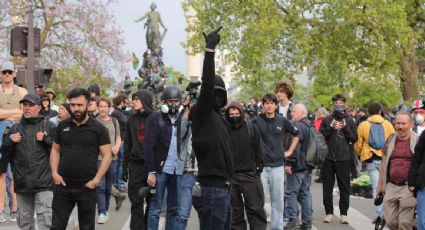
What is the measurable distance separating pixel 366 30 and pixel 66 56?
1232 centimetres

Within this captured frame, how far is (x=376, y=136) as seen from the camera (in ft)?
39.3

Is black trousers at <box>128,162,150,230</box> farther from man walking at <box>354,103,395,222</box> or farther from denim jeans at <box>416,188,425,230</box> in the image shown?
man walking at <box>354,103,395,222</box>

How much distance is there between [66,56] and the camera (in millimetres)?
32156

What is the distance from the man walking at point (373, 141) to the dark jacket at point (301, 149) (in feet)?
4.30

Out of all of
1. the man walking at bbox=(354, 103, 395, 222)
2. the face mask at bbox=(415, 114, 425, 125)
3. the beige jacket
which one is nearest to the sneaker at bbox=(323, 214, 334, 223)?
the man walking at bbox=(354, 103, 395, 222)

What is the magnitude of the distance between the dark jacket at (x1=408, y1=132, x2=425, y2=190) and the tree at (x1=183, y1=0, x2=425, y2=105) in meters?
22.3

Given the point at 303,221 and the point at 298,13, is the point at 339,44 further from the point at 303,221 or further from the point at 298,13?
the point at 303,221

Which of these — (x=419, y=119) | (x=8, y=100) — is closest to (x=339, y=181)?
(x=419, y=119)

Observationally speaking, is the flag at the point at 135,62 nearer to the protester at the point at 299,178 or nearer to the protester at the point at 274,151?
the protester at the point at 299,178

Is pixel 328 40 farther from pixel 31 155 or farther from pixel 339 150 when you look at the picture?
pixel 31 155

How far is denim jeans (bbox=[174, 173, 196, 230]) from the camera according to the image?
8.35 meters

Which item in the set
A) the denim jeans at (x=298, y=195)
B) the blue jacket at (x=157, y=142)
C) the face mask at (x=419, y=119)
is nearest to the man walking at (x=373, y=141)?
the face mask at (x=419, y=119)

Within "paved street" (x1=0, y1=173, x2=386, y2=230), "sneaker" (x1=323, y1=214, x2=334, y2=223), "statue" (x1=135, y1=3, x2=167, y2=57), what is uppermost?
"statue" (x1=135, y1=3, x2=167, y2=57)

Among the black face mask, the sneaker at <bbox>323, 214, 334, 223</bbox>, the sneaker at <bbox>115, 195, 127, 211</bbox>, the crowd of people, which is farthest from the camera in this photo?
the sneaker at <bbox>115, 195, 127, 211</bbox>
